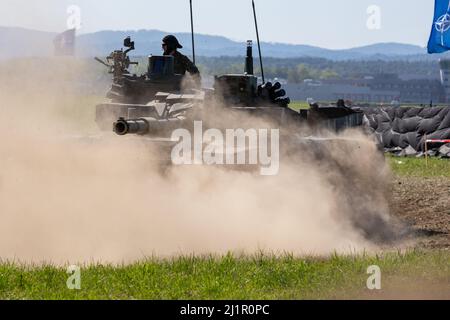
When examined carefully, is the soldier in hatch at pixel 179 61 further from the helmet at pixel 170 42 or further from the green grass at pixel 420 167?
the green grass at pixel 420 167

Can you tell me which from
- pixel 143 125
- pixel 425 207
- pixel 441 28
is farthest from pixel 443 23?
pixel 143 125

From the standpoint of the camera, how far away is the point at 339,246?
13.0m

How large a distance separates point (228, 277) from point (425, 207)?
7.68 meters

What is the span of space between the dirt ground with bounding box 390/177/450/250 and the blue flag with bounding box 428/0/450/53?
3.48 metres

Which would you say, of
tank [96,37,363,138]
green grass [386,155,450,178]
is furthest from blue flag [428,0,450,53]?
tank [96,37,363,138]

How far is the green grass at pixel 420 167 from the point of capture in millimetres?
22734

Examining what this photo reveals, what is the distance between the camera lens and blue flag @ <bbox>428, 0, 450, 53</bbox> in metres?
22.7

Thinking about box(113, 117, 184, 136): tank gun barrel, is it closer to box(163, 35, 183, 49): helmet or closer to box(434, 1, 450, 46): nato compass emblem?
box(163, 35, 183, 49): helmet

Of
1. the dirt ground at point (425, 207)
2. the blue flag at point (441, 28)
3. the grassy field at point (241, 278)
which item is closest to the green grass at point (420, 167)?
the dirt ground at point (425, 207)

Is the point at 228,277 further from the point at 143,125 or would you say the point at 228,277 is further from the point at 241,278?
the point at 143,125

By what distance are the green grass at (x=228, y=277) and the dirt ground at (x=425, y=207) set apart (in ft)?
7.63

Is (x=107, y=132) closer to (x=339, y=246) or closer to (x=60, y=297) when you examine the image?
(x=339, y=246)
